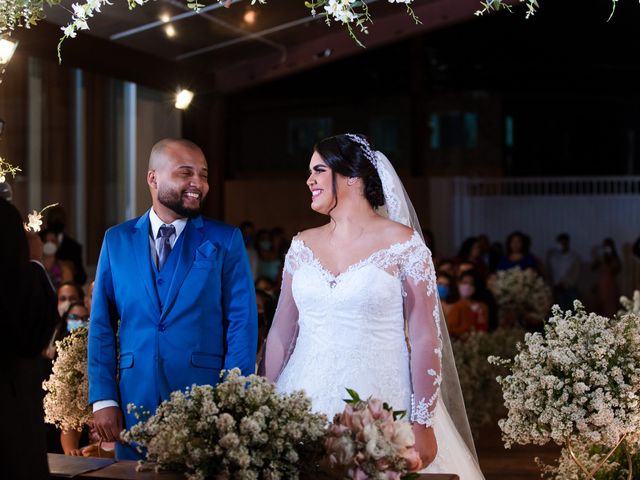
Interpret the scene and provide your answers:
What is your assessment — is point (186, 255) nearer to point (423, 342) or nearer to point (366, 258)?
point (366, 258)

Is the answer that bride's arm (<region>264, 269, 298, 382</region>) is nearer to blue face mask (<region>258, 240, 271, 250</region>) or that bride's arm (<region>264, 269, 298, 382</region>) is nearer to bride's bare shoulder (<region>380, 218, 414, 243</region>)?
bride's bare shoulder (<region>380, 218, 414, 243</region>)

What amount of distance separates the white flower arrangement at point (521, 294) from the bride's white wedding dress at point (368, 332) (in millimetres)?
8803

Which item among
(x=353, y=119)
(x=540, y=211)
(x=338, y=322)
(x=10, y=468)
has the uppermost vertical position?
(x=353, y=119)

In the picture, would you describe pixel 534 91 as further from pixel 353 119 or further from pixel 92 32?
pixel 92 32

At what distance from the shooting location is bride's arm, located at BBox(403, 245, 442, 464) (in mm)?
4547

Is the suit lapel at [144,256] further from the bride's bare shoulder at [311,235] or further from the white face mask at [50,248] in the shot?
the white face mask at [50,248]

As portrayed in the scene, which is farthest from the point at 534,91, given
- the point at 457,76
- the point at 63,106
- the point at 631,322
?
the point at 631,322

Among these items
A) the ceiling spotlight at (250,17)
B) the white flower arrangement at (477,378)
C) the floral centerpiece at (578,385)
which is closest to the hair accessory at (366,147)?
the floral centerpiece at (578,385)

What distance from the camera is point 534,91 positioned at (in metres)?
32.6

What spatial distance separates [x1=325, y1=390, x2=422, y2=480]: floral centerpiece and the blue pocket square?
1523mm

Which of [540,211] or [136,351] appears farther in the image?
[540,211]

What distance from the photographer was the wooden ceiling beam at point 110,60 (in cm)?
920

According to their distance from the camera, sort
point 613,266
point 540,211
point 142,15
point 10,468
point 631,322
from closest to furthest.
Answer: point 10,468, point 631,322, point 142,15, point 613,266, point 540,211

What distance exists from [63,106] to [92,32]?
2785 mm
